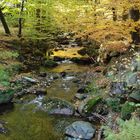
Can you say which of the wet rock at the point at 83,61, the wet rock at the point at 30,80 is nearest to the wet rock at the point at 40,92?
the wet rock at the point at 30,80

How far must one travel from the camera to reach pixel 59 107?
1262 centimetres

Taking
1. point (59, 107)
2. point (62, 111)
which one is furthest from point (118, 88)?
point (59, 107)

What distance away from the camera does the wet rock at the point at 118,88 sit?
11414 mm

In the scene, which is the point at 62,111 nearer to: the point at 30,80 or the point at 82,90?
the point at 82,90

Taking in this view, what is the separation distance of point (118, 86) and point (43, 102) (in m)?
3.49

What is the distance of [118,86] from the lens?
11.8 m

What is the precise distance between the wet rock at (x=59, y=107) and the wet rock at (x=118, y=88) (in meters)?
1.76

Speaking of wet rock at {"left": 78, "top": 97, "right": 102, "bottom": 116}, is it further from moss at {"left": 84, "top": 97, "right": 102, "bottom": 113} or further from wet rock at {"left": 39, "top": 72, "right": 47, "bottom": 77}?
wet rock at {"left": 39, "top": 72, "right": 47, "bottom": 77}

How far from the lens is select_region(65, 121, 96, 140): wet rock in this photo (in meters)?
9.95

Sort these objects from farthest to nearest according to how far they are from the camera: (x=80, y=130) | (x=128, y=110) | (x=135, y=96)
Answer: (x=80, y=130)
(x=135, y=96)
(x=128, y=110)

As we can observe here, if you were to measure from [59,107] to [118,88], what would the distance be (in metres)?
2.55

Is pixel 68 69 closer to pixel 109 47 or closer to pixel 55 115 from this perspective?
pixel 109 47

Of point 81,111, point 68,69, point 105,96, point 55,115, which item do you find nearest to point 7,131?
point 55,115

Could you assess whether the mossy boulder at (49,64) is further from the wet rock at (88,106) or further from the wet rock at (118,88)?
the wet rock at (118,88)
